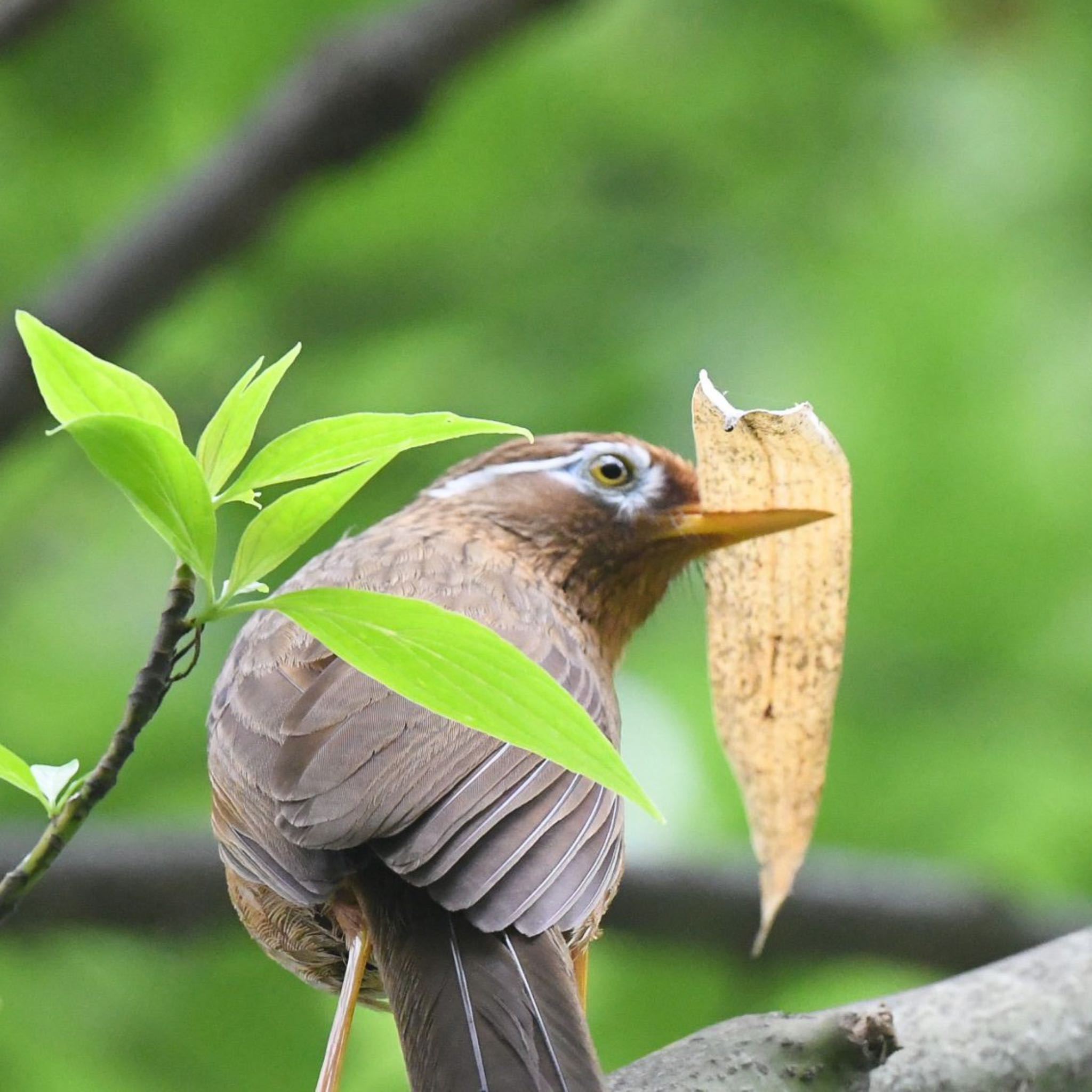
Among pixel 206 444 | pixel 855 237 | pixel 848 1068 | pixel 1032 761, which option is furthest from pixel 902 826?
pixel 206 444

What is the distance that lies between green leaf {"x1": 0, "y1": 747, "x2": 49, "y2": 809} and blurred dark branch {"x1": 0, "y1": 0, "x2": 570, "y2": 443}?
11.2 ft

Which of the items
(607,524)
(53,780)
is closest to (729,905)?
(607,524)

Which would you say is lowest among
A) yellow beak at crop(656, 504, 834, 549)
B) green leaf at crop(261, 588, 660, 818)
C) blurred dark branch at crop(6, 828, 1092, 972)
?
blurred dark branch at crop(6, 828, 1092, 972)

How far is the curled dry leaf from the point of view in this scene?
12.4ft

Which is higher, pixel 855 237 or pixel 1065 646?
pixel 855 237

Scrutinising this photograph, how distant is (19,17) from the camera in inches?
205

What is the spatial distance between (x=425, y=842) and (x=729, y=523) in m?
1.78

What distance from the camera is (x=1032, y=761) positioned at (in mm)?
7043

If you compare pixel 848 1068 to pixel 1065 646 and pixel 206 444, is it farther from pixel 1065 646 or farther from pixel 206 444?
pixel 1065 646

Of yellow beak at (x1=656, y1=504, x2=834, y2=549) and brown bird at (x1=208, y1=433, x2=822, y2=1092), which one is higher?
yellow beak at (x1=656, y1=504, x2=834, y2=549)

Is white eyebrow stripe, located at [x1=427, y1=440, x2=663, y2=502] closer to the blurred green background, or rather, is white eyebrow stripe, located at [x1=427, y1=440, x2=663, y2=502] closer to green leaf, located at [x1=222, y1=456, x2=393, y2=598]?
the blurred green background

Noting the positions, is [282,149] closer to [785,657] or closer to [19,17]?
[19,17]

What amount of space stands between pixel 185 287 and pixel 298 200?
1.69ft

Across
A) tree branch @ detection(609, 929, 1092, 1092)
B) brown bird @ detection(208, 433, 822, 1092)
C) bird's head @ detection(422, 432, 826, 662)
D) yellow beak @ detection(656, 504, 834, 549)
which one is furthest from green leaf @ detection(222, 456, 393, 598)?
bird's head @ detection(422, 432, 826, 662)
